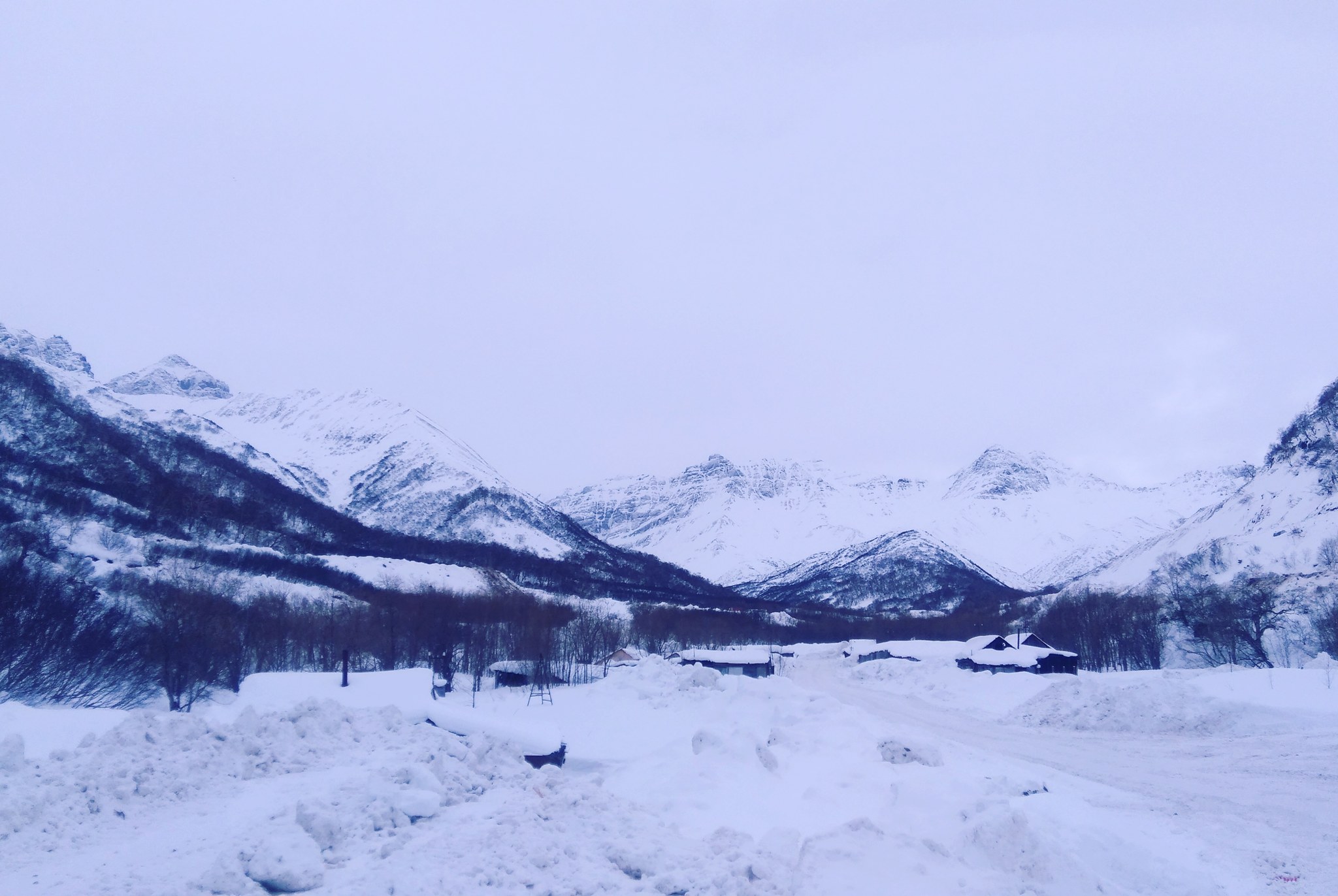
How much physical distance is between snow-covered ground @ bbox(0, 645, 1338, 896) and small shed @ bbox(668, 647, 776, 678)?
42.9 metres

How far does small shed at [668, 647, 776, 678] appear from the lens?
6600 centimetres

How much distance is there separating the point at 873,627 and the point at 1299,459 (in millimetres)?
80562

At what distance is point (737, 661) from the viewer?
2621 inches

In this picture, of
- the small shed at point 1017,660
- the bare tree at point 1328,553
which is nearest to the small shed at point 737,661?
the small shed at point 1017,660

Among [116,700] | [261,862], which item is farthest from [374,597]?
[261,862]

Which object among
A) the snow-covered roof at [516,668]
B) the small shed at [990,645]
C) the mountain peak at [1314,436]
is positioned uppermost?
the mountain peak at [1314,436]

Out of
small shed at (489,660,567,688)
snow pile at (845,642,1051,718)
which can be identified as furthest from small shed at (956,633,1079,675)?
small shed at (489,660,567,688)

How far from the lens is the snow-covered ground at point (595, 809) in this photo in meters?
9.70

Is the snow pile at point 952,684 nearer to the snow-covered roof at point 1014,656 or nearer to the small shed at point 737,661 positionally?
the snow-covered roof at point 1014,656

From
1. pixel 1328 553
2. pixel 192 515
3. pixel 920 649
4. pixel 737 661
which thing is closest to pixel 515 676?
pixel 737 661

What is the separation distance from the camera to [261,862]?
29.5 ft

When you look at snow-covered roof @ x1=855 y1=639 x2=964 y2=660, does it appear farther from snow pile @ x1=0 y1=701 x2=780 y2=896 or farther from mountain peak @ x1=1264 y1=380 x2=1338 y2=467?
snow pile @ x1=0 y1=701 x2=780 y2=896

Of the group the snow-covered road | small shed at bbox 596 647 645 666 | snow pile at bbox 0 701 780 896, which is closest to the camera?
snow pile at bbox 0 701 780 896

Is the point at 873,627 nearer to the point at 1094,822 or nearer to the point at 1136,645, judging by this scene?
the point at 1136,645
